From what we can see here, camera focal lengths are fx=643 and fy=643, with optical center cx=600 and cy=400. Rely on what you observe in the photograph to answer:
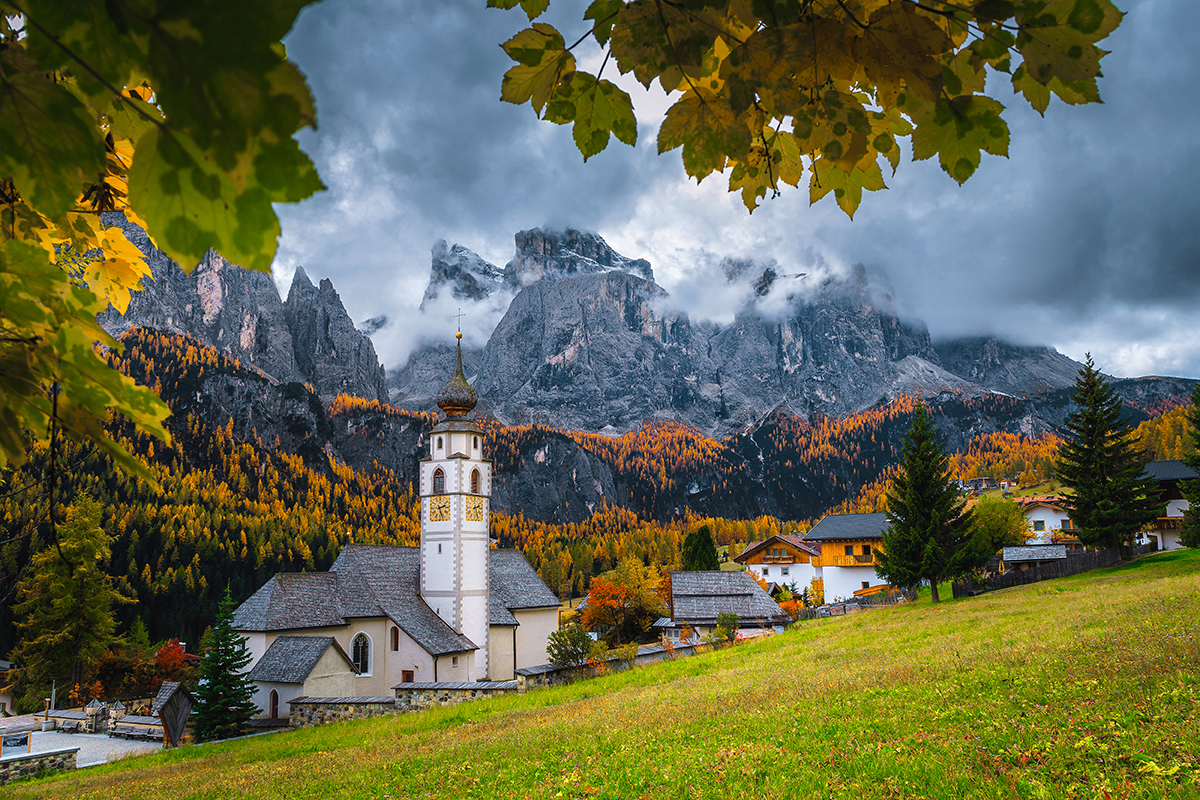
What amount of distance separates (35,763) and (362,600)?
46.6 ft

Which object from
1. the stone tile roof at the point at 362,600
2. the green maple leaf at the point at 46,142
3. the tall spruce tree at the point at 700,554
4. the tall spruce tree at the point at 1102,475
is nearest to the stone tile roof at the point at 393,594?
the stone tile roof at the point at 362,600

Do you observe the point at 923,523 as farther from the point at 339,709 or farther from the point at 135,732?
the point at 135,732

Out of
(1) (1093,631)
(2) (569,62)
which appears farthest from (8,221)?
(1) (1093,631)

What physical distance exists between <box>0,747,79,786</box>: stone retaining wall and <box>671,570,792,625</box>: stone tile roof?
29050 millimetres

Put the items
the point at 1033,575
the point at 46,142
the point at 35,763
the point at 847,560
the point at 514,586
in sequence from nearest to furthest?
the point at 46,142
the point at 35,763
the point at 1033,575
the point at 514,586
the point at 847,560

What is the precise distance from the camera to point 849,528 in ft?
203

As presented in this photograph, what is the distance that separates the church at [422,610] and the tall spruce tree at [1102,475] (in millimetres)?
32263

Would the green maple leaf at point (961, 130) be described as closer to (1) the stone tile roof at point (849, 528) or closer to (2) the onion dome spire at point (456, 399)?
(2) the onion dome spire at point (456, 399)

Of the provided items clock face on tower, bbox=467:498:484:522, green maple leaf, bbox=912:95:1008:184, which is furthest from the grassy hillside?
clock face on tower, bbox=467:498:484:522

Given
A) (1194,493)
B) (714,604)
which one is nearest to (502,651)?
(714,604)

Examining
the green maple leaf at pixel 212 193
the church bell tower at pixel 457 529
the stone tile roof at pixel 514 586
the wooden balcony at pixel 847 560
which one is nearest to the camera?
the green maple leaf at pixel 212 193

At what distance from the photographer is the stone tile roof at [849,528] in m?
59.8

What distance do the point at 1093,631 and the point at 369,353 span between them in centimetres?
17981

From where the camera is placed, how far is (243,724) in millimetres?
21578
